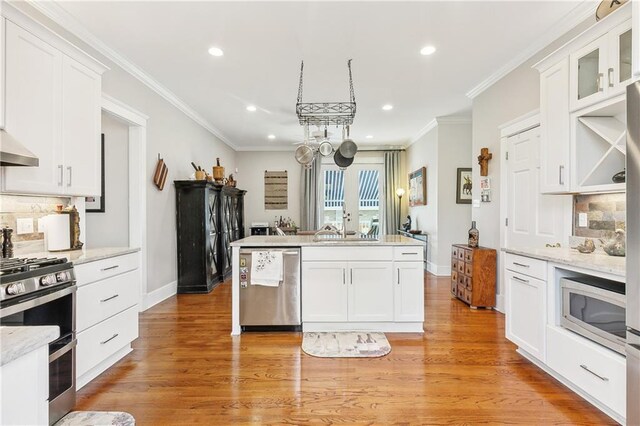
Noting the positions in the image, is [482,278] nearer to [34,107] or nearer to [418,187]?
[418,187]

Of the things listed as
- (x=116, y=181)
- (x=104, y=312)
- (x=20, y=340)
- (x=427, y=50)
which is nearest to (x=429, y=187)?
(x=427, y=50)

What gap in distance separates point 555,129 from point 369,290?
212 centimetres

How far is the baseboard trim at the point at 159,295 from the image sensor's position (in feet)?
12.8

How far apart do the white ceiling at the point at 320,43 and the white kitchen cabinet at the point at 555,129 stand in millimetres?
573

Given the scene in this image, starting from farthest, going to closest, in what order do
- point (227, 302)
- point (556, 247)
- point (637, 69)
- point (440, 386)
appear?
1. point (227, 302)
2. point (556, 247)
3. point (440, 386)
4. point (637, 69)

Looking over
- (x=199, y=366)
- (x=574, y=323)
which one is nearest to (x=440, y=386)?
(x=574, y=323)

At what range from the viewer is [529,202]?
3359 mm

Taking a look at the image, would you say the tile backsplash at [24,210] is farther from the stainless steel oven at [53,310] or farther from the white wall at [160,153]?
the white wall at [160,153]

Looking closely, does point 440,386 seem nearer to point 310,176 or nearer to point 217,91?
point 217,91

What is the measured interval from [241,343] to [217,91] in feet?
10.6

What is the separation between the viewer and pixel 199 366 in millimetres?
2498

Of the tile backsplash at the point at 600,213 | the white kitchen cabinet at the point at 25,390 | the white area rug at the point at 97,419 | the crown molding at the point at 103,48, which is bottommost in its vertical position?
the white area rug at the point at 97,419

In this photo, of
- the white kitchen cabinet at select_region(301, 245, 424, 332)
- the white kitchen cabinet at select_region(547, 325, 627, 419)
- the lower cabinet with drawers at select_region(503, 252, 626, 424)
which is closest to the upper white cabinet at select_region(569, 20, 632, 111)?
the lower cabinet with drawers at select_region(503, 252, 626, 424)

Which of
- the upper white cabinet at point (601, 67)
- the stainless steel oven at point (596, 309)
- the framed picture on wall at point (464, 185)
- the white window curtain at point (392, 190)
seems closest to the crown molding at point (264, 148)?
the white window curtain at point (392, 190)
